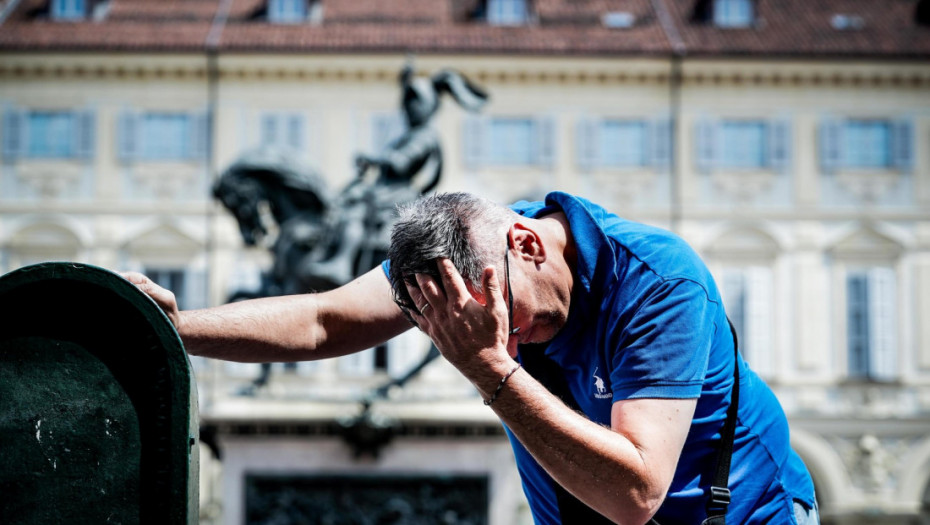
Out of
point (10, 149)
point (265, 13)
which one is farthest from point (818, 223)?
point (10, 149)

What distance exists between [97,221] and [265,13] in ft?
18.1

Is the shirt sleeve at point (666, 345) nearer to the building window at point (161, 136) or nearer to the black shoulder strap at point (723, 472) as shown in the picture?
the black shoulder strap at point (723, 472)

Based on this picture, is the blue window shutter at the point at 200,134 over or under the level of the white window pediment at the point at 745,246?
over

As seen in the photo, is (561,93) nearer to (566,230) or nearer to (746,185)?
(746,185)

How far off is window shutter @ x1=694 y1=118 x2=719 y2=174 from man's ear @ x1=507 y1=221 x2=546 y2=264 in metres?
24.4

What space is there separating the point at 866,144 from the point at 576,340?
999 inches

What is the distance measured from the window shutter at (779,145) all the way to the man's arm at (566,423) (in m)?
25.0

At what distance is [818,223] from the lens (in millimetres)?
26250

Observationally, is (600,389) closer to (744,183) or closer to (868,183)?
(744,183)

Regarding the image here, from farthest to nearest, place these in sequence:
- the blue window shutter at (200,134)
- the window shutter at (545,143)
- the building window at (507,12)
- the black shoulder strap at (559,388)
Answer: the building window at (507,12) < the window shutter at (545,143) < the blue window shutter at (200,134) < the black shoulder strap at (559,388)

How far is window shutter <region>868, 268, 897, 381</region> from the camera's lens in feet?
84.3

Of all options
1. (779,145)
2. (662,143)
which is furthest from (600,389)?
(779,145)

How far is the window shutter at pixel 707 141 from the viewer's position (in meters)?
25.9

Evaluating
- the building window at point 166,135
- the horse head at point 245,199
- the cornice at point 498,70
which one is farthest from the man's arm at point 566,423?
the building window at point 166,135
